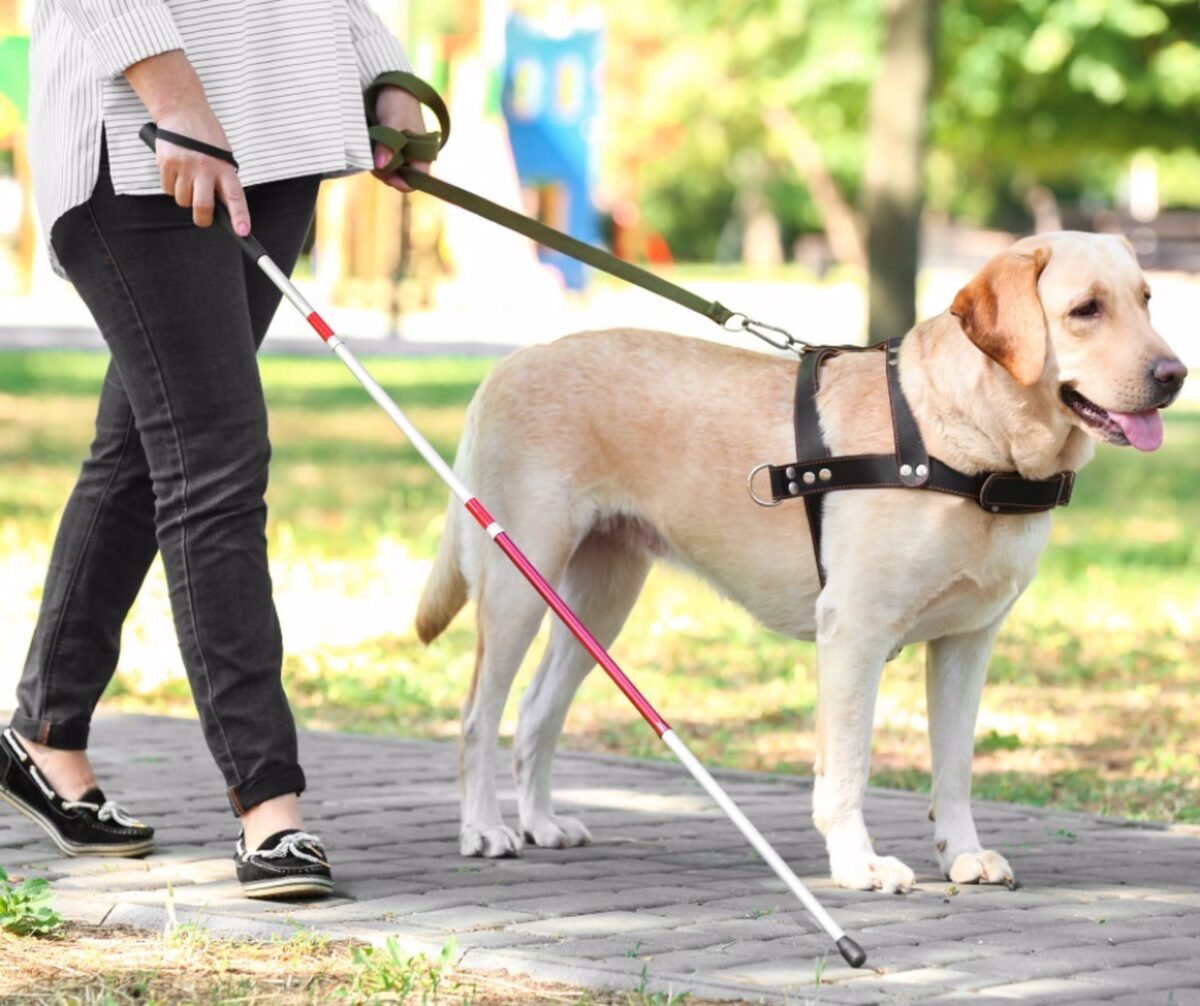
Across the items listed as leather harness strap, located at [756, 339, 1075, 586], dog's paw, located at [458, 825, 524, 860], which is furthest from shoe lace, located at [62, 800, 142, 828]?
leather harness strap, located at [756, 339, 1075, 586]

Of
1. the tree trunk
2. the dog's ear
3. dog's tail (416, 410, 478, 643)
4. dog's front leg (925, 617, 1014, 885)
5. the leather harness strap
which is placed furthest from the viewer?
the tree trunk

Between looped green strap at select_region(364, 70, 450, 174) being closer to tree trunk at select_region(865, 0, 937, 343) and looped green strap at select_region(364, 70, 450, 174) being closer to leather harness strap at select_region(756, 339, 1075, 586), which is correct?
leather harness strap at select_region(756, 339, 1075, 586)

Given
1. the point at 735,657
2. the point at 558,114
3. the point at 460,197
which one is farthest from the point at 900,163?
the point at 558,114

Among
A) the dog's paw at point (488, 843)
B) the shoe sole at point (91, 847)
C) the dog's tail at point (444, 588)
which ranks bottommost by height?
the dog's paw at point (488, 843)

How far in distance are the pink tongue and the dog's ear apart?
200 mm

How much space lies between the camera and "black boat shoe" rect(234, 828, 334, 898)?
407 cm

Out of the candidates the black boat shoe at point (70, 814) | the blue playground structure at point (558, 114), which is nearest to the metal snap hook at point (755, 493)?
the black boat shoe at point (70, 814)

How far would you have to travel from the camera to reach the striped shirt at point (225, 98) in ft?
13.7

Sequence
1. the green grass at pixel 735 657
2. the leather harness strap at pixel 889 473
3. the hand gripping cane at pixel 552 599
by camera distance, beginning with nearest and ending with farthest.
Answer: the hand gripping cane at pixel 552 599, the leather harness strap at pixel 889 473, the green grass at pixel 735 657

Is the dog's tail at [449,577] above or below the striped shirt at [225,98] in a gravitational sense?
below

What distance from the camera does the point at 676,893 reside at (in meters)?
4.27

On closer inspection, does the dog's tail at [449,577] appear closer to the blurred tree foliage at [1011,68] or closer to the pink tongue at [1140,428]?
the pink tongue at [1140,428]

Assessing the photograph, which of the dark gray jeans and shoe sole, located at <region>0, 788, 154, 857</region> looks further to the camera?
shoe sole, located at <region>0, 788, 154, 857</region>

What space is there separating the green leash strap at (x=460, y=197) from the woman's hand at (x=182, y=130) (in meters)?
0.61
